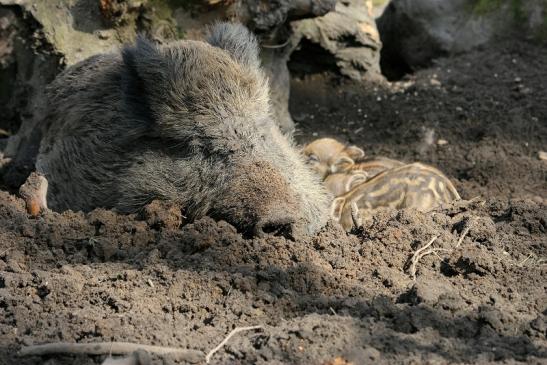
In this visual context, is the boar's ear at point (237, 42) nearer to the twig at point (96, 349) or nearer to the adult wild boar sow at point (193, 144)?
the adult wild boar sow at point (193, 144)

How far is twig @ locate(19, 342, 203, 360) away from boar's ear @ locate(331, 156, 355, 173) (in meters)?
3.69

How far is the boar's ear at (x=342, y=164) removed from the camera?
667cm

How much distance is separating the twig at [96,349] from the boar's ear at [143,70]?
2.39 m

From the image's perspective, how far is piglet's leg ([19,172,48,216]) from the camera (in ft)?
17.3

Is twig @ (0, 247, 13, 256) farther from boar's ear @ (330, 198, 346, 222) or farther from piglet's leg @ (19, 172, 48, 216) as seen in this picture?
boar's ear @ (330, 198, 346, 222)

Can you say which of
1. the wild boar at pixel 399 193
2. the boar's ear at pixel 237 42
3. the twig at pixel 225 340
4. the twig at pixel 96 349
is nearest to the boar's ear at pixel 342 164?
the wild boar at pixel 399 193

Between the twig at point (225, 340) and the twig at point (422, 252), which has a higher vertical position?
the twig at point (422, 252)

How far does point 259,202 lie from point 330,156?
2228 millimetres

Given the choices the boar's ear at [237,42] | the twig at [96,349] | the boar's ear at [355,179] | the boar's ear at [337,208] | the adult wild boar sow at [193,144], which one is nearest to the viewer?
the twig at [96,349]

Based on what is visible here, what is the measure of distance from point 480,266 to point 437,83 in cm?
483

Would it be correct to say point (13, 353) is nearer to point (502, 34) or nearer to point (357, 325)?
point (357, 325)

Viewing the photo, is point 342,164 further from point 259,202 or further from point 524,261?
point 524,261

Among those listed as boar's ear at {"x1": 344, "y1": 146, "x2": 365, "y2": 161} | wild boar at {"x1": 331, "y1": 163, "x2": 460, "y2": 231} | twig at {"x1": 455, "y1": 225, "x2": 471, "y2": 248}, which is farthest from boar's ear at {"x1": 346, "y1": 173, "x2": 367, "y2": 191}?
twig at {"x1": 455, "y1": 225, "x2": 471, "y2": 248}

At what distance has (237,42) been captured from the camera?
18.0 ft
